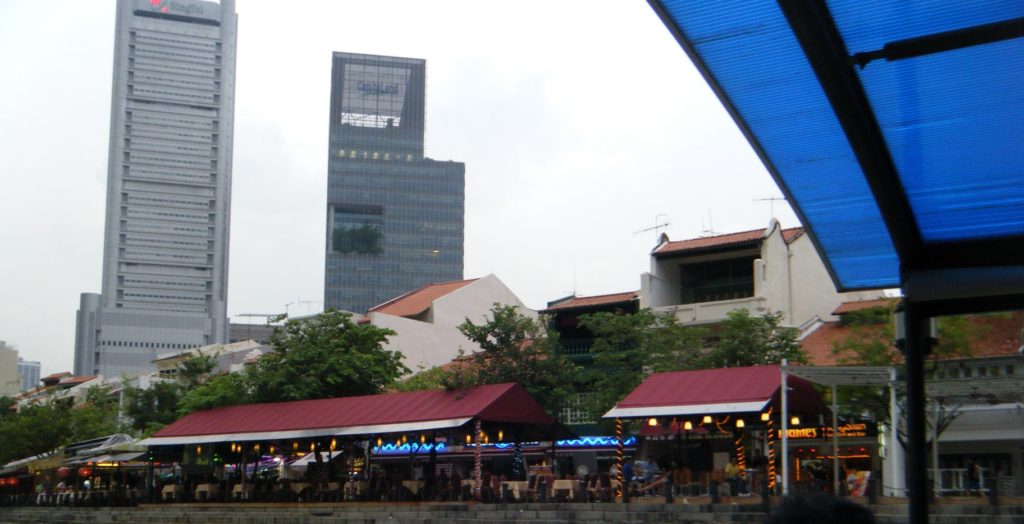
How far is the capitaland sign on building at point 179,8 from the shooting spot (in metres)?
155

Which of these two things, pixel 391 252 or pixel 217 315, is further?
pixel 217 315

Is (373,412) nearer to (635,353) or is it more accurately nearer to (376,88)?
(635,353)

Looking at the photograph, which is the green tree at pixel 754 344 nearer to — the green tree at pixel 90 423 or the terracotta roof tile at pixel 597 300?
the terracotta roof tile at pixel 597 300

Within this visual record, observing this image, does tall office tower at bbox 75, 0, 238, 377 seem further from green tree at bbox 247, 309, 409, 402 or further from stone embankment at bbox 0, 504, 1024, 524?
stone embankment at bbox 0, 504, 1024, 524

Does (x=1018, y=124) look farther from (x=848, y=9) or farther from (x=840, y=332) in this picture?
(x=840, y=332)

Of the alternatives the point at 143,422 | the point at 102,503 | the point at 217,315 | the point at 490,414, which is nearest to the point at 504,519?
the point at 490,414

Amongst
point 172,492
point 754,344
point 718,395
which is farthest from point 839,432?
point 172,492

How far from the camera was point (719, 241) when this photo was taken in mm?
39219

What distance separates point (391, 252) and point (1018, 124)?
12915 cm

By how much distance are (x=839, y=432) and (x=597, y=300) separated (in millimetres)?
14046

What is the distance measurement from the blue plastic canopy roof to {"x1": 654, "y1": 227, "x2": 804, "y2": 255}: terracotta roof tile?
29934mm

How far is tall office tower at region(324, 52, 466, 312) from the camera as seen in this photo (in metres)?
133

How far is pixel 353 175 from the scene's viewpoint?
135000mm

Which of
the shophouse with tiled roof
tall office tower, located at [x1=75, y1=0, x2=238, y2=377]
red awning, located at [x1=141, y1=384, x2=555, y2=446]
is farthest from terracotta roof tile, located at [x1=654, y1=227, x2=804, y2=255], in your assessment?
tall office tower, located at [x1=75, y1=0, x2=238, y2=377]
